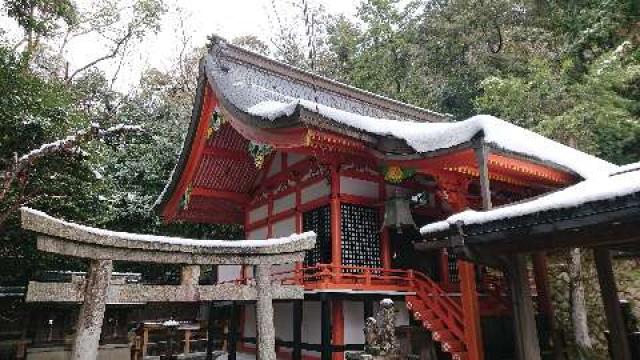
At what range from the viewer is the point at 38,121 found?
1188cm

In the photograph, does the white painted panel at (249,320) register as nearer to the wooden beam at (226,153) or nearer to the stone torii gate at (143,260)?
the wooden beam at (226,153)

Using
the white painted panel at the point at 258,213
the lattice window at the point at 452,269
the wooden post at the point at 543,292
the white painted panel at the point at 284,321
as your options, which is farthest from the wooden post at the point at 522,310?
the white painted panel at the point at 258,213

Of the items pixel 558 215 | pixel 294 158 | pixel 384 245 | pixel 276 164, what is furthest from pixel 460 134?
pixel 276 164

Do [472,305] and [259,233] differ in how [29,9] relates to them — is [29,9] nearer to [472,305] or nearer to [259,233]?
[259,233]

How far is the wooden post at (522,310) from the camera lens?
16.4ft

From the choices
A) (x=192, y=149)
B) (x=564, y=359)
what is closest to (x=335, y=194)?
(x=192, y=149)

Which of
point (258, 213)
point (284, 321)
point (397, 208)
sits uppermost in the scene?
point (258, 213)

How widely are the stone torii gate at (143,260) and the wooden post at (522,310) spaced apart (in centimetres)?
281

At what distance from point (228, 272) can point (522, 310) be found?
1326cm

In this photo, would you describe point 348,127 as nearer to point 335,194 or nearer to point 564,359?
point 335,194

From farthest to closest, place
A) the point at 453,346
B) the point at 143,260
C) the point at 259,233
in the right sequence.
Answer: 1. the point at 259,233
2. the point at 453,346
3. the point at 143,260

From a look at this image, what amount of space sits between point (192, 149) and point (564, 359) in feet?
35.8

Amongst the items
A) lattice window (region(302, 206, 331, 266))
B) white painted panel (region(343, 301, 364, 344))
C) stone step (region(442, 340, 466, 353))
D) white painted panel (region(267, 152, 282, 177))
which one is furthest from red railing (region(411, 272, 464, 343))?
white painted panel (region(267, 152, 282, 177))

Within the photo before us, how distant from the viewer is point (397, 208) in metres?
10.6
